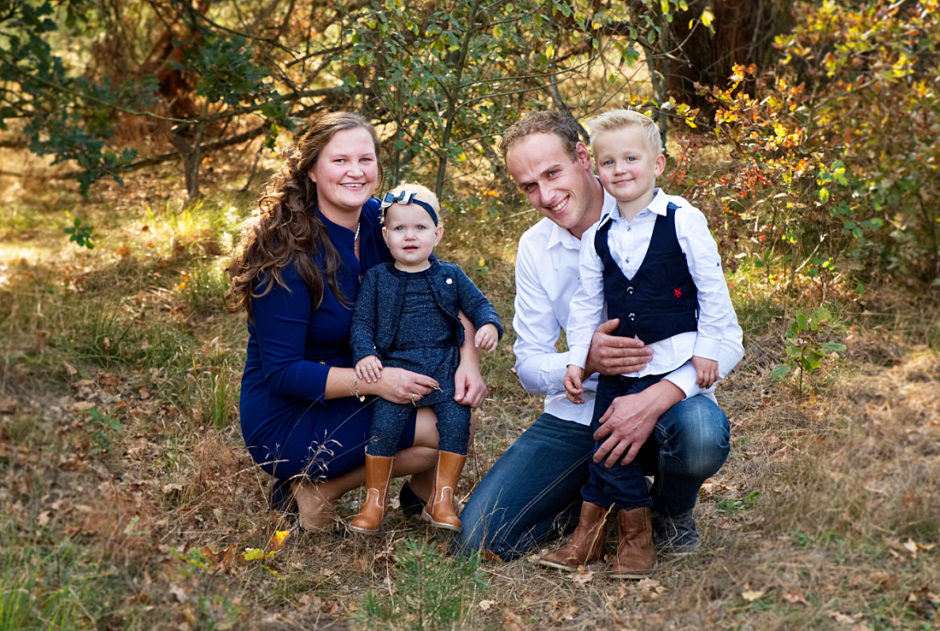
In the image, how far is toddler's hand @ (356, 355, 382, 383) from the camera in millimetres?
3459

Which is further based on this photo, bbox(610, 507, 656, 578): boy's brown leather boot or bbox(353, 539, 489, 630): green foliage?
bbox(610, 507, 656, 578): boy's brown leather boot

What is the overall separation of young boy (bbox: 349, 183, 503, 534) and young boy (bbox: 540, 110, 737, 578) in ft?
1.55

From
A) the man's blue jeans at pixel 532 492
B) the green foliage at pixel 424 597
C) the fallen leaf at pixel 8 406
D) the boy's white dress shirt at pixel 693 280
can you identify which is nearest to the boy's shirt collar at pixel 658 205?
the boy's white dress shirt at pixel 693 280

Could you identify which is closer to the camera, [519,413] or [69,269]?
[519,413]

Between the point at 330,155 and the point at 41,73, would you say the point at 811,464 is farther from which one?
the point at 41,73

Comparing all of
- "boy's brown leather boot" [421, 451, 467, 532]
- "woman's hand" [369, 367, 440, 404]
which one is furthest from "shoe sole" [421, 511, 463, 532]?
"woman's hand" [369, 367, 440, 404]

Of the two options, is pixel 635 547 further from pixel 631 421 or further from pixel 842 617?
pixel 842 617

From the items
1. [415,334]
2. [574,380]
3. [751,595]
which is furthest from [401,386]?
[751,595]

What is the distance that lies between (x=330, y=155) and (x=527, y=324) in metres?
1.08

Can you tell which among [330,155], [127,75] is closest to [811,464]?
[330,155]

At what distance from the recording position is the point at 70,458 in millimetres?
4117

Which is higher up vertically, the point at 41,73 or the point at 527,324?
the point at 41,73

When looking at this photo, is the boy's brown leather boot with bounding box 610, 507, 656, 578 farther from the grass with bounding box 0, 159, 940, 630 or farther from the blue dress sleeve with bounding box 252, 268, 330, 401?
the blue dress sleeve with bounding box 252, 268, 330, 401

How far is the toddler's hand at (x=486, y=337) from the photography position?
356cm
